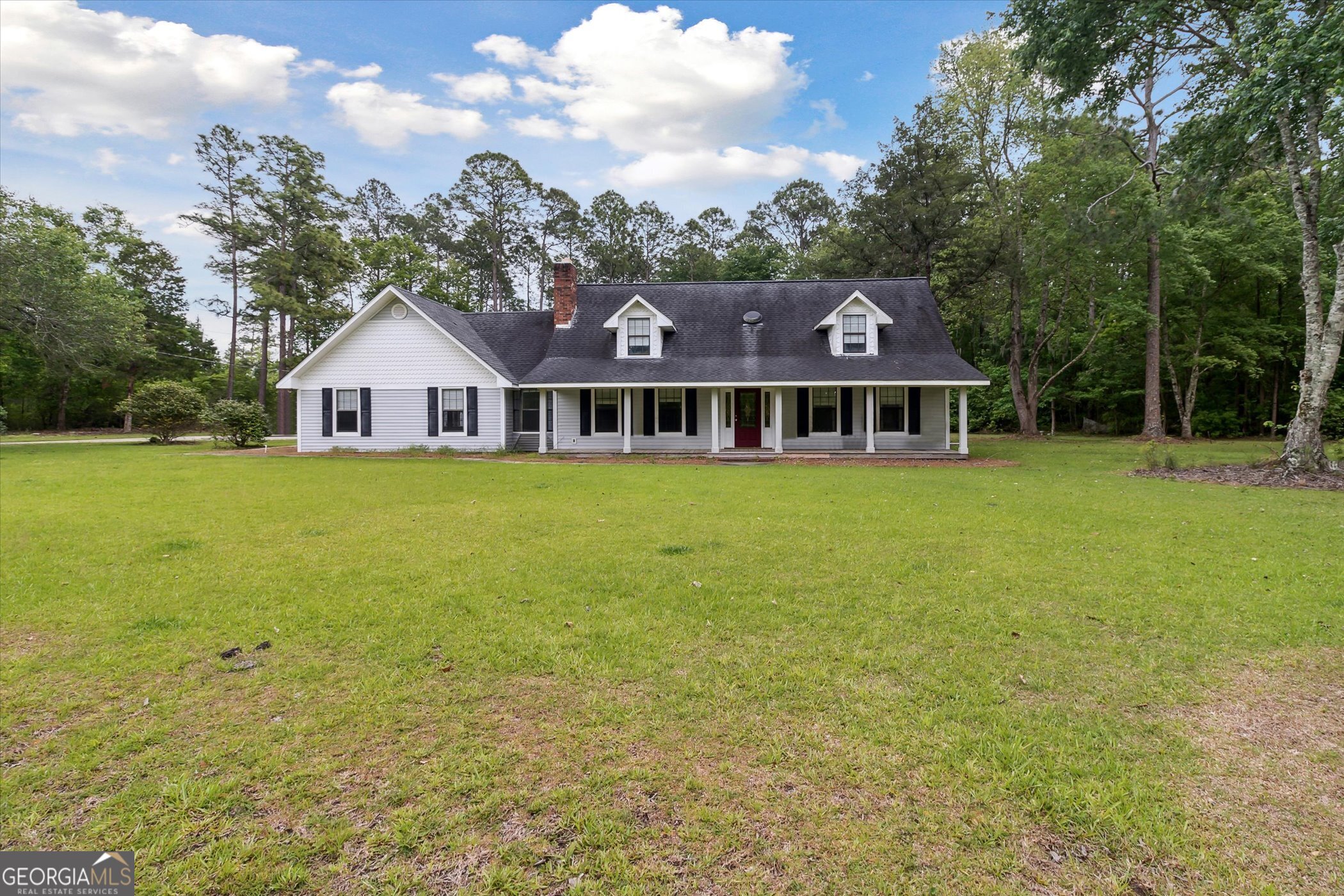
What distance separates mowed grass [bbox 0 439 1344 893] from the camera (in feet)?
7.18

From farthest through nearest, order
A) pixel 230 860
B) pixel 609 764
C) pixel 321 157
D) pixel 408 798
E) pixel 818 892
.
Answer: pixel 321 157 → pixel 609 764 → pixel 408 798 → pixel 230 860 → pixel 818 892

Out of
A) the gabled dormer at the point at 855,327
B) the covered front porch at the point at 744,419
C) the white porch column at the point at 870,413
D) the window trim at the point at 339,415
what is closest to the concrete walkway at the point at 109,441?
the window trim at the point at 339,415

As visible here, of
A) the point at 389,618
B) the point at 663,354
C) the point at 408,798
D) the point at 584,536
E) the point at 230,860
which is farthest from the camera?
the point at 663,354

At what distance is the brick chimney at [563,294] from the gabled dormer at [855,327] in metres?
9.95

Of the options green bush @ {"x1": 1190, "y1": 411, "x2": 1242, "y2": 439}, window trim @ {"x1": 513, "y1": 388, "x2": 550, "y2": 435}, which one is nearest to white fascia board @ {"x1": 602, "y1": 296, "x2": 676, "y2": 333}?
window trim @ {"x1": 513, "y1": 388, "x2": 550, "y2": 435}

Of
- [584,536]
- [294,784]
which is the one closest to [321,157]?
[584,536]

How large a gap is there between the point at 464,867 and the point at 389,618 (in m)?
2.80

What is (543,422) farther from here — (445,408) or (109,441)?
(109,441)

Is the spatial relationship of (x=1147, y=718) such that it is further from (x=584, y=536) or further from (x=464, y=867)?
(x=584, y=536)

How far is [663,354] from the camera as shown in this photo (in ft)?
70.9

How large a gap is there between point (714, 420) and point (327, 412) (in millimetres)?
13984

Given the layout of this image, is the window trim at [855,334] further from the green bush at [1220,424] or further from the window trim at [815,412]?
the green bush at [1220,424]

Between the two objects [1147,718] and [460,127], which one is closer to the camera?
[1147,718]

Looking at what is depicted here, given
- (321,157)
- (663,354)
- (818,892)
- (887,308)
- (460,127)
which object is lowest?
(818,892)
